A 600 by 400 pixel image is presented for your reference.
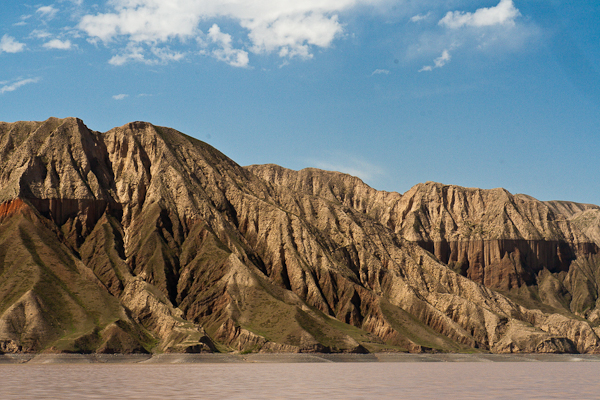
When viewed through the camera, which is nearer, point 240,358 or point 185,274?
point 240,358

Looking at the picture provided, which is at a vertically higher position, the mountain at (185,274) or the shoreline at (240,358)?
the mountain at (185,274)

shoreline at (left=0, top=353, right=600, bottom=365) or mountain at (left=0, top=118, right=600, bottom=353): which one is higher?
mountain at (left=0, top=118, right=600, bottom=353)

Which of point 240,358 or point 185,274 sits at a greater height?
point 185,274

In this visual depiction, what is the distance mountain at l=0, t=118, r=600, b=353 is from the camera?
136 meters

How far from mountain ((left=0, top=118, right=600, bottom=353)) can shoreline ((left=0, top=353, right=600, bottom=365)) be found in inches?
126

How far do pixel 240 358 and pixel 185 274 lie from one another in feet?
133

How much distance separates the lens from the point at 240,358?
128250mm

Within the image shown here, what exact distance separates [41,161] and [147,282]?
47860mm

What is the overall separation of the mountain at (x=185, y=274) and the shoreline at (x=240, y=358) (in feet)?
10.5

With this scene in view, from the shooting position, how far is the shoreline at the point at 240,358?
117 meters

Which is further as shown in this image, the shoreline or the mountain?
the mountain

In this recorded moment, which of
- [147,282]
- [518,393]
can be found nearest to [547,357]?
[147,282]

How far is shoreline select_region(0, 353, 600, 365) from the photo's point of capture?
116875 millimetres

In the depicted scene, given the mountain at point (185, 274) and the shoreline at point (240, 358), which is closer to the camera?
the shoreline at point (240, 358)
